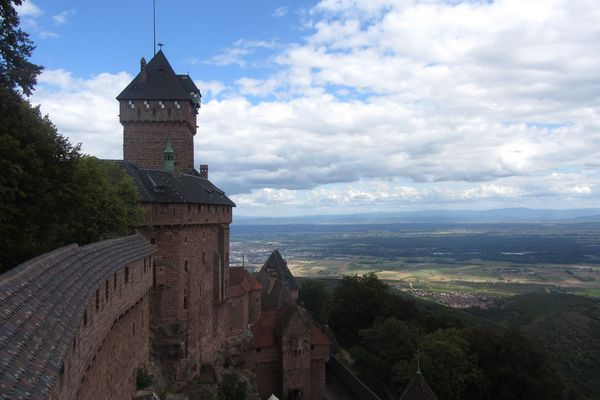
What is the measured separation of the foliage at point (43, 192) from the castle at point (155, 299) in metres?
1.90

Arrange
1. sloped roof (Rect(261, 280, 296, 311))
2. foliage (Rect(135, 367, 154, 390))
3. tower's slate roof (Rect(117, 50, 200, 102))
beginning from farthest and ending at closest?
sloped roof (Rect(261, 280, 296, 311)) → tower's slate roof (Rect(117, 50, 200, 102)) → foliage (Rect(135, 367, 154, 390))

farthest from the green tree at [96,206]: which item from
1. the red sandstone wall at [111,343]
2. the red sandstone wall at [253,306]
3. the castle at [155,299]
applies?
the red sandstone wall at [253,306]

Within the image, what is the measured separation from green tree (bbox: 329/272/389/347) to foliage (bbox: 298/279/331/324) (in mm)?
4773

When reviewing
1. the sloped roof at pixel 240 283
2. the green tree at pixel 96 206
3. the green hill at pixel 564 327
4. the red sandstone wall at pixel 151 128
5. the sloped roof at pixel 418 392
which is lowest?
the green hill at pixel 564 327

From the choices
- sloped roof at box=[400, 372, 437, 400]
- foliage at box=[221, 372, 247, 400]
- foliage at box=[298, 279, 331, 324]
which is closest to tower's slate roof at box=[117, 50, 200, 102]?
Result: foliage at box=[221, 372, 247, 400]

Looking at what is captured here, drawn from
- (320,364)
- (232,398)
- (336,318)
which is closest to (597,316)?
(336,318)

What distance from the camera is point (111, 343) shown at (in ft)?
41.1

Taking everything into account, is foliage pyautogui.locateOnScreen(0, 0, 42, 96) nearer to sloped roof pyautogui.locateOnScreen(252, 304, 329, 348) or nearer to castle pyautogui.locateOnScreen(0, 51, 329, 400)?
castle pyautogui.locateOnScreen(0, 51, 329, 400)

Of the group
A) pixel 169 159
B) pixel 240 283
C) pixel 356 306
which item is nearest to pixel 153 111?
pixel 169 159

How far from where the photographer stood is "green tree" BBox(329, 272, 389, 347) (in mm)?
49969

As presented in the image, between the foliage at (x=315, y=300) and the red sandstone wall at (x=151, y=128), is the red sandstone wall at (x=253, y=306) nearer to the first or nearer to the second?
the red sandstone wall at (x=151, y=128)

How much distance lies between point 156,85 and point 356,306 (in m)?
30.9

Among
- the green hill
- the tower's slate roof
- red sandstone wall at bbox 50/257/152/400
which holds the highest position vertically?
the tower's slate roof

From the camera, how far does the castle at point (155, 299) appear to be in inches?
253
